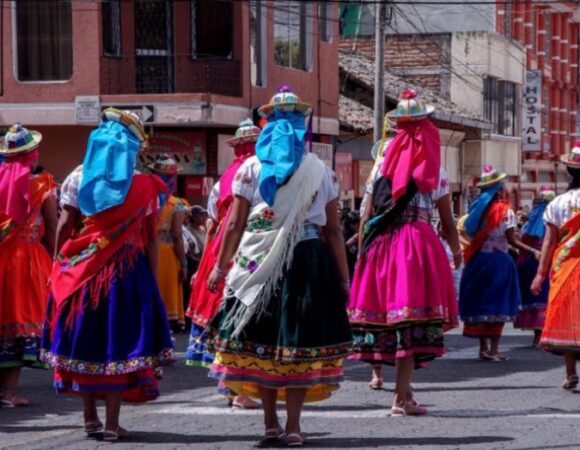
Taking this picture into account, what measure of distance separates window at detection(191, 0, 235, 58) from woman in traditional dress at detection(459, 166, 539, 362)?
13.6 m

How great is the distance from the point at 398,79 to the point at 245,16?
49.9ft

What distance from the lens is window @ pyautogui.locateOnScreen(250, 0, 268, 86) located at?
29625 mm

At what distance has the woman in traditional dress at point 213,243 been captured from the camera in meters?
11.5

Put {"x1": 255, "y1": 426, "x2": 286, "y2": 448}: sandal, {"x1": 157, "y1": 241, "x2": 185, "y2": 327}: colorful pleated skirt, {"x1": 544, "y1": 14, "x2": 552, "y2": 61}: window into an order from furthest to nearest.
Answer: {"x1": 544, "y1": 14, "x2": 552, "y2": 61}: window → {"x1": 157, "y1": 241, "x2": 185, "y2": 327}: colorful pleated skirt → {"x1": 255, "y1": 426, "x2": 286, "y2": 448}: sandal

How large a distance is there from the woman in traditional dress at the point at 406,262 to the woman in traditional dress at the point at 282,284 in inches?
61.8

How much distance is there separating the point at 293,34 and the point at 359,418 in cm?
2256

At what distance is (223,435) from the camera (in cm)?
951

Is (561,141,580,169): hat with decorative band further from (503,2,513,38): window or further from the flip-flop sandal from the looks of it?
→ (503,2,513,38): window

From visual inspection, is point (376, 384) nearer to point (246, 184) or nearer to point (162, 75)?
point (246, 184)

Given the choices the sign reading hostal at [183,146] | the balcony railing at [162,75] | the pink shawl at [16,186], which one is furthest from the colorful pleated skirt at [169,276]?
the balcony railing at [162,75]

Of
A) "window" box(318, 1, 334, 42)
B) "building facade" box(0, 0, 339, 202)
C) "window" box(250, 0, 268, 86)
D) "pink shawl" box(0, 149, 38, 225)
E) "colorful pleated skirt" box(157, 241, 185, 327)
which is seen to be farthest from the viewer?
"window" box(318, 1, 334, 42)

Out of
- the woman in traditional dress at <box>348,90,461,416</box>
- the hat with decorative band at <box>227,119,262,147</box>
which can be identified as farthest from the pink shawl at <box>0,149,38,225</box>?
the woman in traditional dress at <box>348,90,461,416</box>

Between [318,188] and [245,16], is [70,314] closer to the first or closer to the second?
[318,188]

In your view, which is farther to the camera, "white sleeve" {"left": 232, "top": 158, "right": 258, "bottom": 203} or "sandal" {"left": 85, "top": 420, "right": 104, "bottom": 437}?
"sandal" {"left": 85, "top": 420, "right": 104, "bottom": 437}
